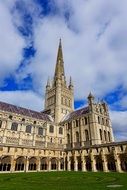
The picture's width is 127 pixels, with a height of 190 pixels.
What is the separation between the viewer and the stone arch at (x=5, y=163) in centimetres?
3895

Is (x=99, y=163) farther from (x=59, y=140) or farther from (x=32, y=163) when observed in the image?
(x=59, y=140)

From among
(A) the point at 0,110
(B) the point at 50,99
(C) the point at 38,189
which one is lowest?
(C) the point at 38,189

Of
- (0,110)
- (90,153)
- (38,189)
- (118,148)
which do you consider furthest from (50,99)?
(38,189)

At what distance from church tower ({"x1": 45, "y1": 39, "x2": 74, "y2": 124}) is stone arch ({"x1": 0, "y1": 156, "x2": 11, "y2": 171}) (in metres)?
28.6

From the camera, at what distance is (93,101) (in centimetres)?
5625

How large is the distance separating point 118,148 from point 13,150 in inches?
1014

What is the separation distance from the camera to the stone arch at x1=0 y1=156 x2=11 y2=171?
39.0 m

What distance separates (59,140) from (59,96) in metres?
20.3

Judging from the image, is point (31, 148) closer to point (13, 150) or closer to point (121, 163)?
point (13, 150)

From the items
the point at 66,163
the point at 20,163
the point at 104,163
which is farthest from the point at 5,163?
the point at 104,163

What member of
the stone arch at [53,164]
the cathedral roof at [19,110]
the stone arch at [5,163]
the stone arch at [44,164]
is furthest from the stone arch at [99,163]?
the cathedral roof at [19,110]

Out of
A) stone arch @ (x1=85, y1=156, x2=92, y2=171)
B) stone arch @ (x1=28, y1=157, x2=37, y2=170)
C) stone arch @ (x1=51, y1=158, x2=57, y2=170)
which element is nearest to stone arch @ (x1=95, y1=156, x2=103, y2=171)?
stone arch @ (x1=85, y1=156, x2=92, y2=171)

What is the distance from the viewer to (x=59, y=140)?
60.0 meters

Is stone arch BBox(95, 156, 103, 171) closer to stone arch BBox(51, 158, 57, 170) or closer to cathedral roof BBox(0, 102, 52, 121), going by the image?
stone arch BBox(51, 158, 57, 170)
